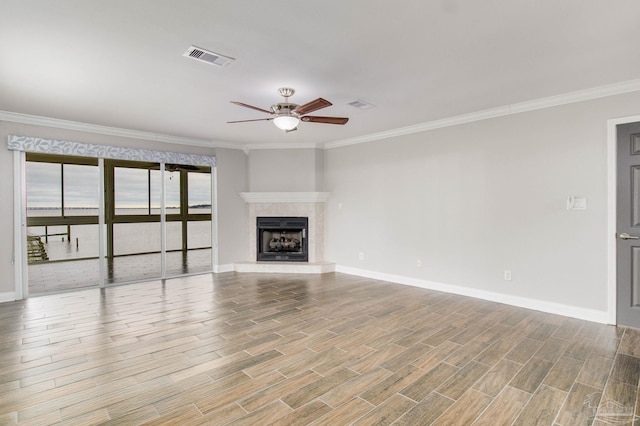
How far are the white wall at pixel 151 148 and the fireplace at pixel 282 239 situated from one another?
39cm

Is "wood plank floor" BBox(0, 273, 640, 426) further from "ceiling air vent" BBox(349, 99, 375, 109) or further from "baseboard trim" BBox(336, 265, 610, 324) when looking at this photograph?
"ceiling air vent" BBox(349, 99, 375, 109)

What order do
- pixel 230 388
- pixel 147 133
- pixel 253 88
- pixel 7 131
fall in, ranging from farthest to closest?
pixel 147 133 → pixel 7 131 → pixel 253 88 → pixel 230 388

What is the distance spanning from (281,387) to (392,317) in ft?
6.19

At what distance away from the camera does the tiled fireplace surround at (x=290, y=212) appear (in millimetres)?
6766

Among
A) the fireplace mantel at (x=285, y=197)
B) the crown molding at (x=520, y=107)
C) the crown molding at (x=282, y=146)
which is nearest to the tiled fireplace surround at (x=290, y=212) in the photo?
the fireplace mantel at (x=285, y=197)

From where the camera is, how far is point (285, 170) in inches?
273

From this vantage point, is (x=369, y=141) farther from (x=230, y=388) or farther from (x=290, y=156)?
(x=230, y=388)

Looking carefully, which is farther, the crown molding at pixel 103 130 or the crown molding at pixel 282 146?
the crown molding at pixel 282 146

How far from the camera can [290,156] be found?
6.92 metres

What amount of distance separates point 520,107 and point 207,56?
12.4ft

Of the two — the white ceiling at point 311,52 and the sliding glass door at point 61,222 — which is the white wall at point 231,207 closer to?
the sliding glass door at point 61,222

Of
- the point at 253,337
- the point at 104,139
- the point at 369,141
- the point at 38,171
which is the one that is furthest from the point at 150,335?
the point at 369,141

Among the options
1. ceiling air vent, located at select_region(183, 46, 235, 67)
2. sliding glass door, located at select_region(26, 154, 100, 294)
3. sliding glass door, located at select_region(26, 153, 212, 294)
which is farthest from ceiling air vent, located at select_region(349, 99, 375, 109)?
sliding glass door, located at select_region(26, 154, 100, 294)

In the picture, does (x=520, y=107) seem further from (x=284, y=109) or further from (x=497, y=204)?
(x=284, y=109)
